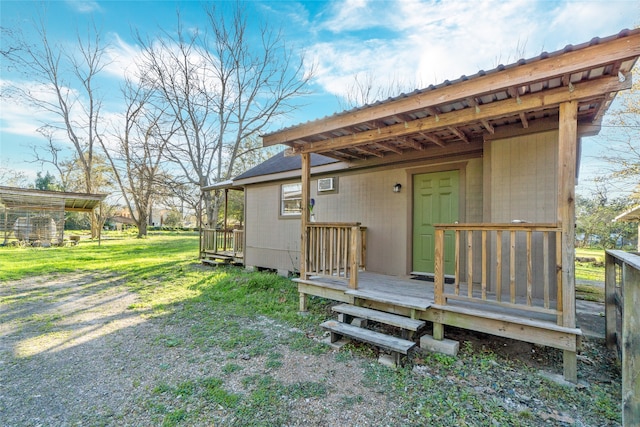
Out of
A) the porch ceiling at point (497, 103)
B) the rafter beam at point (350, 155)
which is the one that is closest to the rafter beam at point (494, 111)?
the porch ceiling at point (497, 103)

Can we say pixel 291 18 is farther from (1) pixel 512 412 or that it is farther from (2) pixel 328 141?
(1) pixel 512 412

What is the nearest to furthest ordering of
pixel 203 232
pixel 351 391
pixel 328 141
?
pixel 351 391 → pixel 328 141 → pixel 203 232

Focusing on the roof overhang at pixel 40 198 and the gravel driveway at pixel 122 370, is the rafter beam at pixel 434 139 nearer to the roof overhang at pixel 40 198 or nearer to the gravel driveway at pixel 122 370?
the gravel driveway at pixel 122 370

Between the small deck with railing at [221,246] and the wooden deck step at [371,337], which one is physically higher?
the small deck with railing at [221,246]

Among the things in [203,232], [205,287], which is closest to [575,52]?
[205,287]

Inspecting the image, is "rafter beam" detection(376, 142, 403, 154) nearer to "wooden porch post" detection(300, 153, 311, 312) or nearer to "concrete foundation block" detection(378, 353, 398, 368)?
"wooden porch post" detection(300, 153, 311, 312)

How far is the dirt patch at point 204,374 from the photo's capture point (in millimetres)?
2234

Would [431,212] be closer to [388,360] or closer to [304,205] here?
[304,205]

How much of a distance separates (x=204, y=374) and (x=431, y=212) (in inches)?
165

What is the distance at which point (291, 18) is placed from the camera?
1290 centimetres

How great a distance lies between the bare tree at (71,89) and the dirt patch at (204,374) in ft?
68.0

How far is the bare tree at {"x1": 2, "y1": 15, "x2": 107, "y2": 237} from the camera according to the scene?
18.4m

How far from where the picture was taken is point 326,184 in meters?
6.70

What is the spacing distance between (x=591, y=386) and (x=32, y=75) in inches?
1062
